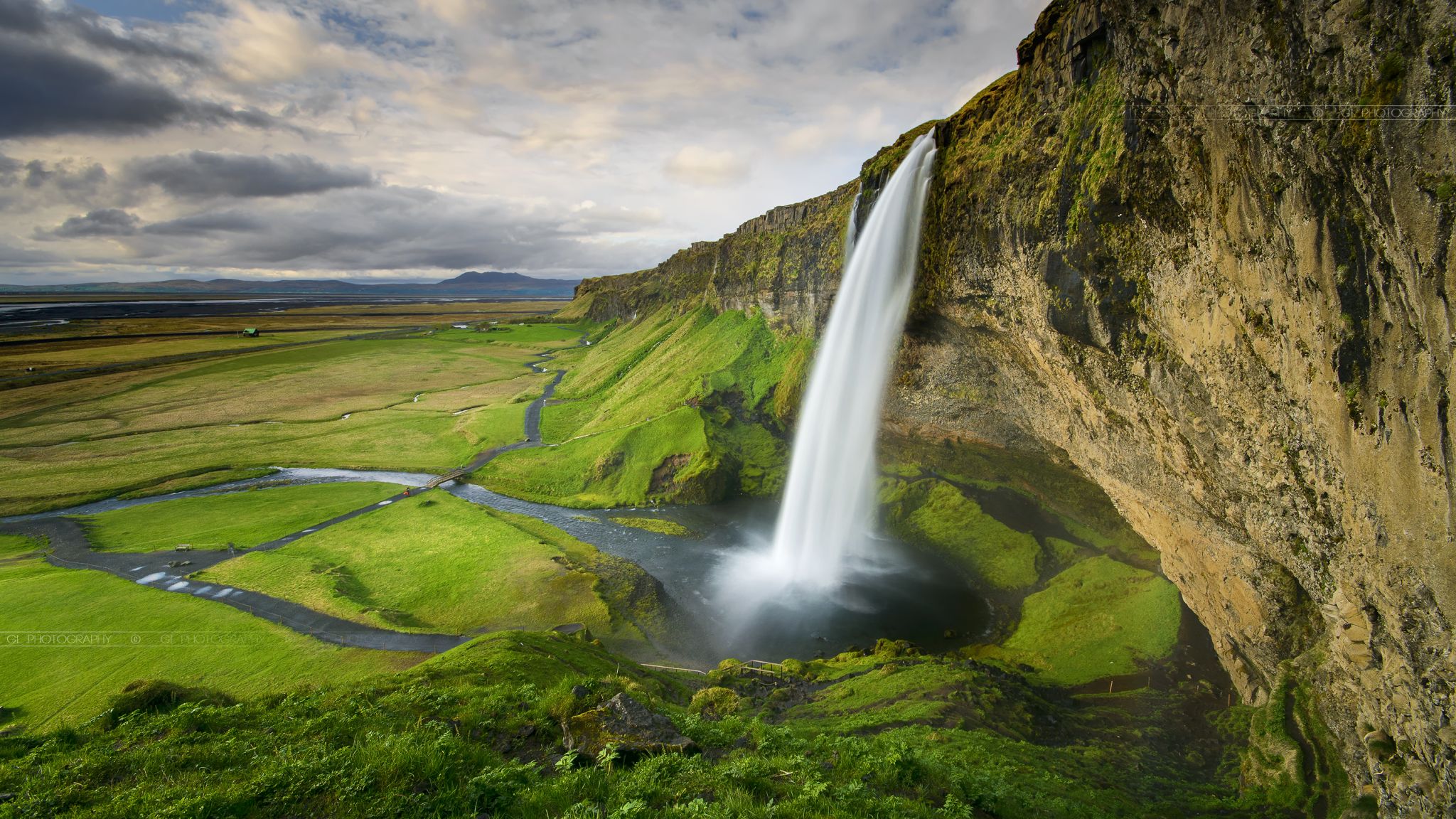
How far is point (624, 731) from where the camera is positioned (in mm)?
11016

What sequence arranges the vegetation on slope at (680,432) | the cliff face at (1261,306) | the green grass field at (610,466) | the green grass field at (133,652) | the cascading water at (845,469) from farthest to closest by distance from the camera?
the vegetation on slope at (680,432), the green grass field at (610,466), the cascading water at (845,469), the green grass field at (133,652), the cliff face at (1261,306)

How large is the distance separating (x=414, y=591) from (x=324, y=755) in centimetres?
2433

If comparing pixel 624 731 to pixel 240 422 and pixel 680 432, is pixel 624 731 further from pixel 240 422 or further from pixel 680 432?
pixel 240 422

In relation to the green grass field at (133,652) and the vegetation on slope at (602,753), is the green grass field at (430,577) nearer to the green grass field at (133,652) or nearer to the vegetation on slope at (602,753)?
the green grass field at (133,652)

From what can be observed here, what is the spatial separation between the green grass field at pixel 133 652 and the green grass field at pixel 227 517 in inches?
310

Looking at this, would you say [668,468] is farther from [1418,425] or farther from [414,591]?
[1418,425]

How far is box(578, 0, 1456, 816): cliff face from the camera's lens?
393 inches

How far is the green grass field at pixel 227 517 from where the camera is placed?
36406 millimetres

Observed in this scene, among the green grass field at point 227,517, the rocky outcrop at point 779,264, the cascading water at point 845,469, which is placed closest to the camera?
the cascading water at point 845,469

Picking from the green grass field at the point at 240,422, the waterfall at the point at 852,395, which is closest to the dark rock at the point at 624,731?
the waterfall at the point at 852,395

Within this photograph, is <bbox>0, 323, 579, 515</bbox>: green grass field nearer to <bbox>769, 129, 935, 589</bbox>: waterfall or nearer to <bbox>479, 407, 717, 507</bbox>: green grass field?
<bbox>479, 407, 717, 507</bbox>: green grass field

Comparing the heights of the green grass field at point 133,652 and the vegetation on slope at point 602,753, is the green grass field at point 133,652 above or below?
below

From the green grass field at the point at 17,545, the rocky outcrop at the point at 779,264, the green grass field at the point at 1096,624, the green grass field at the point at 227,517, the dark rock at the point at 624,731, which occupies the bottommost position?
the green grass field at the point at 17,545

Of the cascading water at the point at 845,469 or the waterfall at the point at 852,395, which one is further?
the waterfall at the point at 852,395
